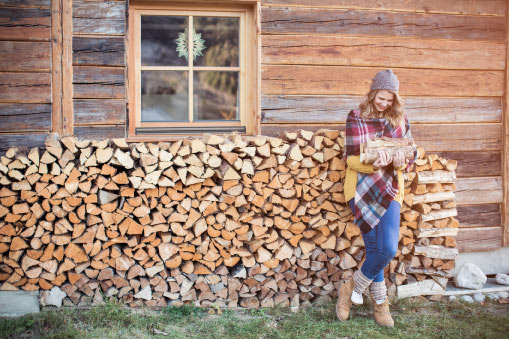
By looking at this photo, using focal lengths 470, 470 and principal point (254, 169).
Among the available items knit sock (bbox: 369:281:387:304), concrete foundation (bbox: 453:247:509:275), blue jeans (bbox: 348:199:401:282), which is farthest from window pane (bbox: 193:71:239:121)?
concrete foundation (bbox: 453:247:509:275)

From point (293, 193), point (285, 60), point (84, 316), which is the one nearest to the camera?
point (84, 316)

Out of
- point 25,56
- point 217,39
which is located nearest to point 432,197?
point 217,39

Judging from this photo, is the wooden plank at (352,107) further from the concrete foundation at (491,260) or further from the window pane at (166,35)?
the concrete foundation at (491,260)

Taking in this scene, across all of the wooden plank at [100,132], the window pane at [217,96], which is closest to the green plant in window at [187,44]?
the window pane at [217,96]

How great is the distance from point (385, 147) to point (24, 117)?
274cm

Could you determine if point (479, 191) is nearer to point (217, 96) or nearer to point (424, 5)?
point (424, 5)

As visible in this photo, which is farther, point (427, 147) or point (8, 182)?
point (427, 147)

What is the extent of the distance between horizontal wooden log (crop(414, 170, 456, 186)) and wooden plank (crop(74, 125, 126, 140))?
2.40m

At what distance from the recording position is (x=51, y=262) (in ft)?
11.2

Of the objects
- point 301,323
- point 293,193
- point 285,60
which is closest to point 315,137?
point 293,193

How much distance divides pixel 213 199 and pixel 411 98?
203cm

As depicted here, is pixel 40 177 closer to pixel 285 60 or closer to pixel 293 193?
pixel 293 193

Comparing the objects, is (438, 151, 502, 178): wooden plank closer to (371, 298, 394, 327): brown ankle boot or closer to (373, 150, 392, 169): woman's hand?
(373, 150, 392, 169): woman's hand

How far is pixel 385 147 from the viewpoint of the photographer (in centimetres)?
317
